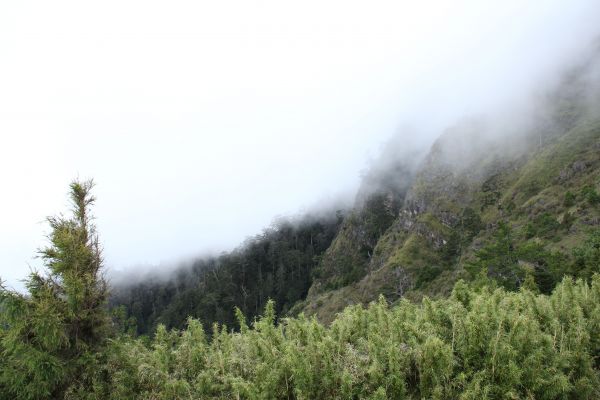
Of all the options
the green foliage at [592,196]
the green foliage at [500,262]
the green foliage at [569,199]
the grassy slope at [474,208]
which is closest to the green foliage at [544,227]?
the grassy slope at [474,208]

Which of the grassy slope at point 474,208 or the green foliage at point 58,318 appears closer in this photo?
the green foliage at point 58,318

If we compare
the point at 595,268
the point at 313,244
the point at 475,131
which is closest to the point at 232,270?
the point at 313,244

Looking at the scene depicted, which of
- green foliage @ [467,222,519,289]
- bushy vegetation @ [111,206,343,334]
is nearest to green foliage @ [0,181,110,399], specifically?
green foliage @ [467,222,519,289]

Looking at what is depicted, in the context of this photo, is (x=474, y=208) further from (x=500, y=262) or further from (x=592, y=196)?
(x=500, y=262)

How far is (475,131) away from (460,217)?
178ft

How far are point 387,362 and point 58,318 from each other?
885 centimetres

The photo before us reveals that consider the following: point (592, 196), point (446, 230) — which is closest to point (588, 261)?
point (592, 196)

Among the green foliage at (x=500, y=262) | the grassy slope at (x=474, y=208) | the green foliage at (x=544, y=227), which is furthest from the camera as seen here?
the grassy slope at (x=474, y=208)

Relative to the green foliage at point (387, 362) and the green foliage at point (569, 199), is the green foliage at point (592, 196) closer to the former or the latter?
the green foliage at point (569, 199)

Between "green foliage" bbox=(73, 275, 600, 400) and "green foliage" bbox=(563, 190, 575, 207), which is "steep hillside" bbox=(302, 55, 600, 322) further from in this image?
"green foliage" bbox=(73, 275, 600, 400)

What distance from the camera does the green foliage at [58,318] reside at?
10453mm

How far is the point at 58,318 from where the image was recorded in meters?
10.7

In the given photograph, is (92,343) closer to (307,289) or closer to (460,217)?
(460,217)

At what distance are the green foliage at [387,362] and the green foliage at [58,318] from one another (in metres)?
0.86
